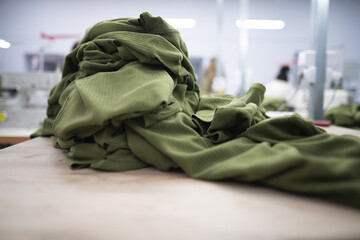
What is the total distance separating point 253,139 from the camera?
69 cm

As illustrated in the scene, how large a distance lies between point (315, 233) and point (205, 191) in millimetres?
201

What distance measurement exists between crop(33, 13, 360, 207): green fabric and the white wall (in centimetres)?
622

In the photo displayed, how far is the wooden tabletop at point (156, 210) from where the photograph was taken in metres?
0.38

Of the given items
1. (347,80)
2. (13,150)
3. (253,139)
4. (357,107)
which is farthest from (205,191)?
(347,80)

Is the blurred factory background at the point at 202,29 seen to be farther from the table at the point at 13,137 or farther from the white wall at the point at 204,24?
the table at the point at 13,137

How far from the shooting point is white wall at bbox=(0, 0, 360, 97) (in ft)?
22.1

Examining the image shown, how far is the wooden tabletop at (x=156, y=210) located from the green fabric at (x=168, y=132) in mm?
40

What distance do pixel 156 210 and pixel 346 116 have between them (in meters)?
1.76

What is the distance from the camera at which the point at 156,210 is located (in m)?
0.44

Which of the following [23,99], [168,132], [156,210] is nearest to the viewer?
[156,210]

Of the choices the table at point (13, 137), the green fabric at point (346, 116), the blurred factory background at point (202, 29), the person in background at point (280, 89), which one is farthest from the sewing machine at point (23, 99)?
the blurred factory background at point (202, 29)

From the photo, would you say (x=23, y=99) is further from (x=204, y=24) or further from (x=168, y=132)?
(x=204, y=24)

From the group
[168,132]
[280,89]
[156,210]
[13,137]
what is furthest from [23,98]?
[280,89]

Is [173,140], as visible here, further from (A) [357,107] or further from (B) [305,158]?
(A) [357,107]
